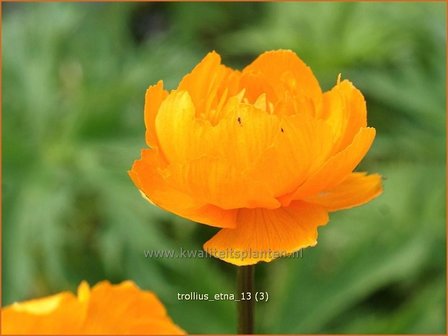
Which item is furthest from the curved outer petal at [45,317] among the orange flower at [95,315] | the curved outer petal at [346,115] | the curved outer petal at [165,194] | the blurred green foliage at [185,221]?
the blurred green foliage at [185,221]

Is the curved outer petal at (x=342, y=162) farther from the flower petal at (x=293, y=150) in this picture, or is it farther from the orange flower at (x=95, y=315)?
the orange flower at (x=95, y=315)

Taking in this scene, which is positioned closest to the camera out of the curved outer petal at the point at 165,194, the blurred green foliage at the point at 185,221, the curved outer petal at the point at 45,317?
the curved outer petal at the point at 45,317

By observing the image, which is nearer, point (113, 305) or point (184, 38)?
point (113, 305)

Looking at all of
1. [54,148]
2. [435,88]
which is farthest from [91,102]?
[435,88]

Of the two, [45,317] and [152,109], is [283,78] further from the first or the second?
[45,317]

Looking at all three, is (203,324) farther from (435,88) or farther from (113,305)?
(113,305)

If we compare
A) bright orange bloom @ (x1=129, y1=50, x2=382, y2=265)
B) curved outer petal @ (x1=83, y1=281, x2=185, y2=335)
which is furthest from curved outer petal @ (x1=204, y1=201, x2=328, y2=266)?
curved outer petal @ (x1=83, y1=281, x2=185, y2=335)
